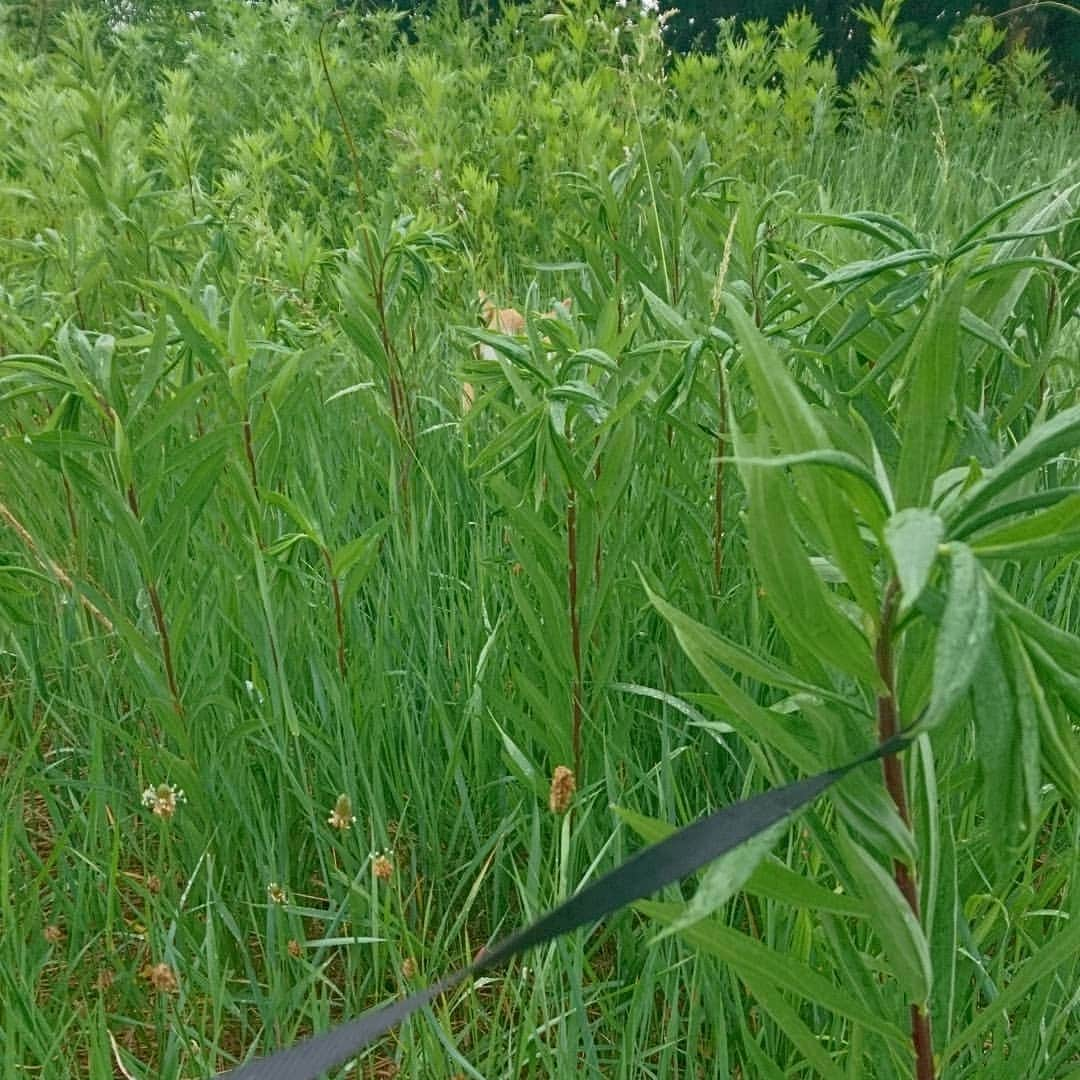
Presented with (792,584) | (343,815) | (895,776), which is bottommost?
(343,815)

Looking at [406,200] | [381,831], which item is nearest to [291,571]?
[381,831]

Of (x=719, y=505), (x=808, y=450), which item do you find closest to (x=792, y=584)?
(x=808, y=450)

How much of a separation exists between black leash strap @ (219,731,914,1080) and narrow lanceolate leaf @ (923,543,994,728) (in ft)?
0.18

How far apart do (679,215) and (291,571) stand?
857 millimetres

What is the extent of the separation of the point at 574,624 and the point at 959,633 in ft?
2.85

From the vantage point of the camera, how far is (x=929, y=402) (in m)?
0.56

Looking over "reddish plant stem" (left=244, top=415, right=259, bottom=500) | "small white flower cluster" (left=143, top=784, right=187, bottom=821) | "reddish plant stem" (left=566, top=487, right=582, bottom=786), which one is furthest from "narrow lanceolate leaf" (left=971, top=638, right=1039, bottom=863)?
"reddish plant stem" (left=244, top=415, right=259, bottom=500)

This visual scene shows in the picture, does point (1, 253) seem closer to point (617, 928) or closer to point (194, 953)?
point (194, 953)

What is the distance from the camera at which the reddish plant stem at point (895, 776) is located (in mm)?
543

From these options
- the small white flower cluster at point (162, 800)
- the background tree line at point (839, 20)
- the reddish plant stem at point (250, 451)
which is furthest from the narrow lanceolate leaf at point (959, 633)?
the background tree line at point (839, 20)

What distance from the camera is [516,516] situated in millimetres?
1248

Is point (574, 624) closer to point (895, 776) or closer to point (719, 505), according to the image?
point (719, 505)

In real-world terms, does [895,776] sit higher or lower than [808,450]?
lower

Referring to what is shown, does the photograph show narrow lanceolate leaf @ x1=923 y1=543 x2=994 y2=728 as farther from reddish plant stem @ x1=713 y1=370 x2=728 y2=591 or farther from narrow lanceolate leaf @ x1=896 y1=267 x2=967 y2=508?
reddish plant stem @ x1=713 y1=370 x2=728 y2=591
